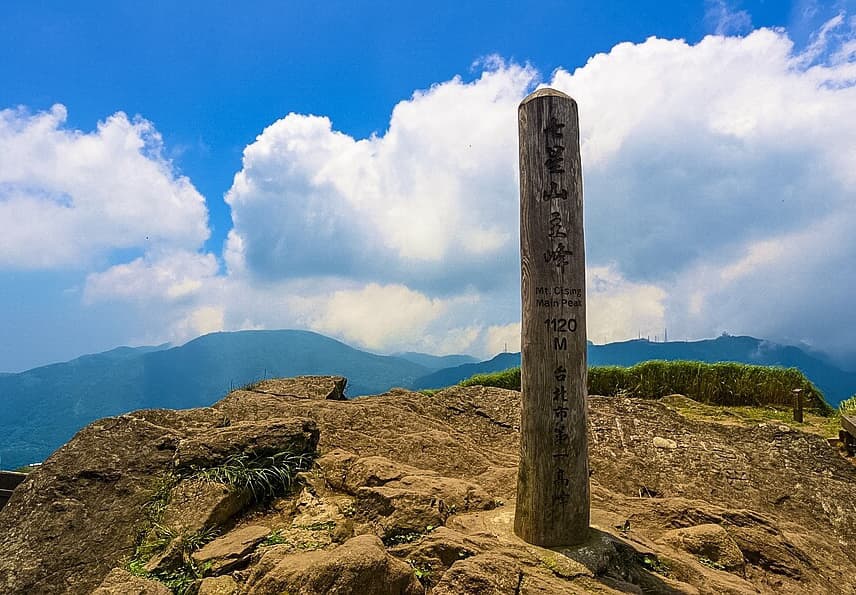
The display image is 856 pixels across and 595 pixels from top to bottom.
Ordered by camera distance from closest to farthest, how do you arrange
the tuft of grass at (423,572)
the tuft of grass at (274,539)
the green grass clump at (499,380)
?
1. the tuft of grass at (423,572)
2. the tuft of grass at (274,539)
3. the green grass clump at (499,380)

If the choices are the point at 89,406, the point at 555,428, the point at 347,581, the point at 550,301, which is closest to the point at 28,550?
the point at 347,581

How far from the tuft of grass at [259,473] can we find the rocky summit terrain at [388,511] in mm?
19

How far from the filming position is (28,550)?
16.6ft

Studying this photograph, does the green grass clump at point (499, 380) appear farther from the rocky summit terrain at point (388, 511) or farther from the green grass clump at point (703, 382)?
the rocky summit terrain at point (388, 511)

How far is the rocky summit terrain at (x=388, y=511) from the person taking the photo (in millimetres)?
3908

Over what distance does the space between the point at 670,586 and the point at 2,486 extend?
866cm

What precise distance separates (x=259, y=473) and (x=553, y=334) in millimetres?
3708

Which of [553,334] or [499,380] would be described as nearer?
[553,334]

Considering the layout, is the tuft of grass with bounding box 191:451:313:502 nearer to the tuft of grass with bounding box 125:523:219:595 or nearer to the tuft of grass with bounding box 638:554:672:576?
the tuft of grass with bounding box 125:523:219:595

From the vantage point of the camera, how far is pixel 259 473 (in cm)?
581

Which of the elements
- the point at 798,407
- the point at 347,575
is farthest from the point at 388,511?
the point at 798,407

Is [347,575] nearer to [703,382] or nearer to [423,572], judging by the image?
[423,572]

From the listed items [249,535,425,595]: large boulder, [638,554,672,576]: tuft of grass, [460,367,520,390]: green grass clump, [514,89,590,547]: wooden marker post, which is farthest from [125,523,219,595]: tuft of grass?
[460,367,520,390]: green grass clump

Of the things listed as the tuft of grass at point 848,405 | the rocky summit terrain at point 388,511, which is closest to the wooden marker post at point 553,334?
the rocky summit terrain at point 388,511
